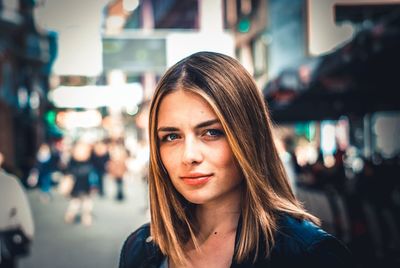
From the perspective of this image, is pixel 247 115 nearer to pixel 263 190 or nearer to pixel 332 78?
pixel 263 190

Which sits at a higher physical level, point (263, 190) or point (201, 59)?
point (201, 59)

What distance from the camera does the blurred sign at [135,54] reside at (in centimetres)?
441

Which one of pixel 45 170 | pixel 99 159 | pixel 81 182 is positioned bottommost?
pixel 45 170

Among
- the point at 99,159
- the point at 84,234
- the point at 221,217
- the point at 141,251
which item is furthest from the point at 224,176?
the point at 99,159

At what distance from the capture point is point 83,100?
270 inches

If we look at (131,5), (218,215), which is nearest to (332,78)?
(131,5)

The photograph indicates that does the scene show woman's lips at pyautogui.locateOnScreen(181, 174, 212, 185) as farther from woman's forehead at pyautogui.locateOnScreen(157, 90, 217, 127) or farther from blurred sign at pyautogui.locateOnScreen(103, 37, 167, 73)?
blurred sign at pyautogui.locateOnScreen(103, 37, 167, 73)

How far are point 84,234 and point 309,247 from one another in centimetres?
873

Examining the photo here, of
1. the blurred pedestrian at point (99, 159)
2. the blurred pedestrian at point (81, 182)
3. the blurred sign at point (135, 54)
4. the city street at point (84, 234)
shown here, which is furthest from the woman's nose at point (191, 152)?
the blurred pedestrian at point (99, 159)

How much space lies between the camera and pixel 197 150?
146cm

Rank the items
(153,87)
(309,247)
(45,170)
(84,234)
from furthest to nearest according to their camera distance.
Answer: (45,170), (84,234), (153,87), (309,247)

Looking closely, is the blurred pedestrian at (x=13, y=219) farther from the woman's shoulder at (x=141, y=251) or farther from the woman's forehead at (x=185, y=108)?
the woman's forehead at (x=185, y=108)

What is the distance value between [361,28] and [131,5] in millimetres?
2422

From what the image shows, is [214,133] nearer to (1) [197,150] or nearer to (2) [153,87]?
(1) [197,150]
